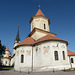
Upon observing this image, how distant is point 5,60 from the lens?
158ft

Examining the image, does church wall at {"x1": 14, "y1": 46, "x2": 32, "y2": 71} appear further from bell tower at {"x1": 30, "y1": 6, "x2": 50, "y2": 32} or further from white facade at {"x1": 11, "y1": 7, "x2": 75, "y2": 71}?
bell tower at {"x1": 30, "y1": 6, "x2": 50, "y2": 32}

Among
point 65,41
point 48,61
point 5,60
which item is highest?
point 65,41

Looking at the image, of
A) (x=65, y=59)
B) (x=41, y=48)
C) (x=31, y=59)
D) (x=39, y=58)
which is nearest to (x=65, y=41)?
(x=65, y=59)

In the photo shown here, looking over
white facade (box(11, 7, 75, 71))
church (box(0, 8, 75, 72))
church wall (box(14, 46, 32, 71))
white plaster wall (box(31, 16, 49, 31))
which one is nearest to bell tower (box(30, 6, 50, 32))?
white plaster wall (box(31, 16, 49, 31))

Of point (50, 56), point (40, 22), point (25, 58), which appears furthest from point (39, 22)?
point (50, 56)

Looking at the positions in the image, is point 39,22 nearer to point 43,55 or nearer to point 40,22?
point 40,22

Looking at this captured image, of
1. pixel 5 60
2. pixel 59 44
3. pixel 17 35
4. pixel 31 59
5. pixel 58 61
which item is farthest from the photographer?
pixel 17 35

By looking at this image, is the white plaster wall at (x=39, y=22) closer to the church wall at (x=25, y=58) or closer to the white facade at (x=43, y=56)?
the white facade at (x=43, y=56)

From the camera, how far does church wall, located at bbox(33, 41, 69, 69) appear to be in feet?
49.5

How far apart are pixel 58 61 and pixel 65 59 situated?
1.72m

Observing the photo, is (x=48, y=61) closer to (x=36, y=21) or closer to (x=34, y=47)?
(x=34, y=47)

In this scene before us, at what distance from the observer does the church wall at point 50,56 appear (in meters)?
15.1

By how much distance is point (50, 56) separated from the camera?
1550 cm

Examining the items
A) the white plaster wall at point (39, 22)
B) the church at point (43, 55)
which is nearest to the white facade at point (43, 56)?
the church at point (43, 55)
